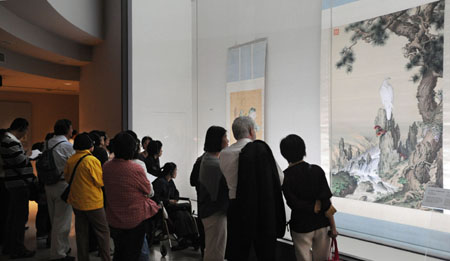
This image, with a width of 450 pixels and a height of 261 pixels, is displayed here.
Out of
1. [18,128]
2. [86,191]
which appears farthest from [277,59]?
[18,128]

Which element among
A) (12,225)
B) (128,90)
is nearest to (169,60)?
(128,90)

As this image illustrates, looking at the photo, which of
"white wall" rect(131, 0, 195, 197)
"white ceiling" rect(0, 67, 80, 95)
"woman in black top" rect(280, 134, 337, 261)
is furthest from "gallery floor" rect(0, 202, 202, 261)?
"white ceiling" rect(0, 67, 80, 95)

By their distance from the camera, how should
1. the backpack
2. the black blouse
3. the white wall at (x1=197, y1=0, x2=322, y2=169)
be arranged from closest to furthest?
the black blouse < the white wall at (x1=197, y1=0, x2=322, y2=169) < the backpack

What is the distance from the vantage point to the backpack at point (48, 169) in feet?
16.6

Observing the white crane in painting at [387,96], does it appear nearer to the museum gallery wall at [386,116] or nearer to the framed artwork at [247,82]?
the museum gallery wall at [386,116]

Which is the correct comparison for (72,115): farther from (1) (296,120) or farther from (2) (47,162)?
(1) (296,120)

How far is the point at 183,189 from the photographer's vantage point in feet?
23.3

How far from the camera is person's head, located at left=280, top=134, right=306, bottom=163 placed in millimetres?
3314

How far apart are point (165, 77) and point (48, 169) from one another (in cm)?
333

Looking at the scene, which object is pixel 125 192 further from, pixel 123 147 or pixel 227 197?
pixel 227 197

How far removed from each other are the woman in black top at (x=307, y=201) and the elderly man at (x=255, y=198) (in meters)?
0.13

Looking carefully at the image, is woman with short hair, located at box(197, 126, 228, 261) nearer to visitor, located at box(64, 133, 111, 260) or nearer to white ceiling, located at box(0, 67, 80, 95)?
visitor, located at box(64, 133, 111, 260)

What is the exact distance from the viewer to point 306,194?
10.8 ft

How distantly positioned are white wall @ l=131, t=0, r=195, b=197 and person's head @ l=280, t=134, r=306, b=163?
3.78 m
